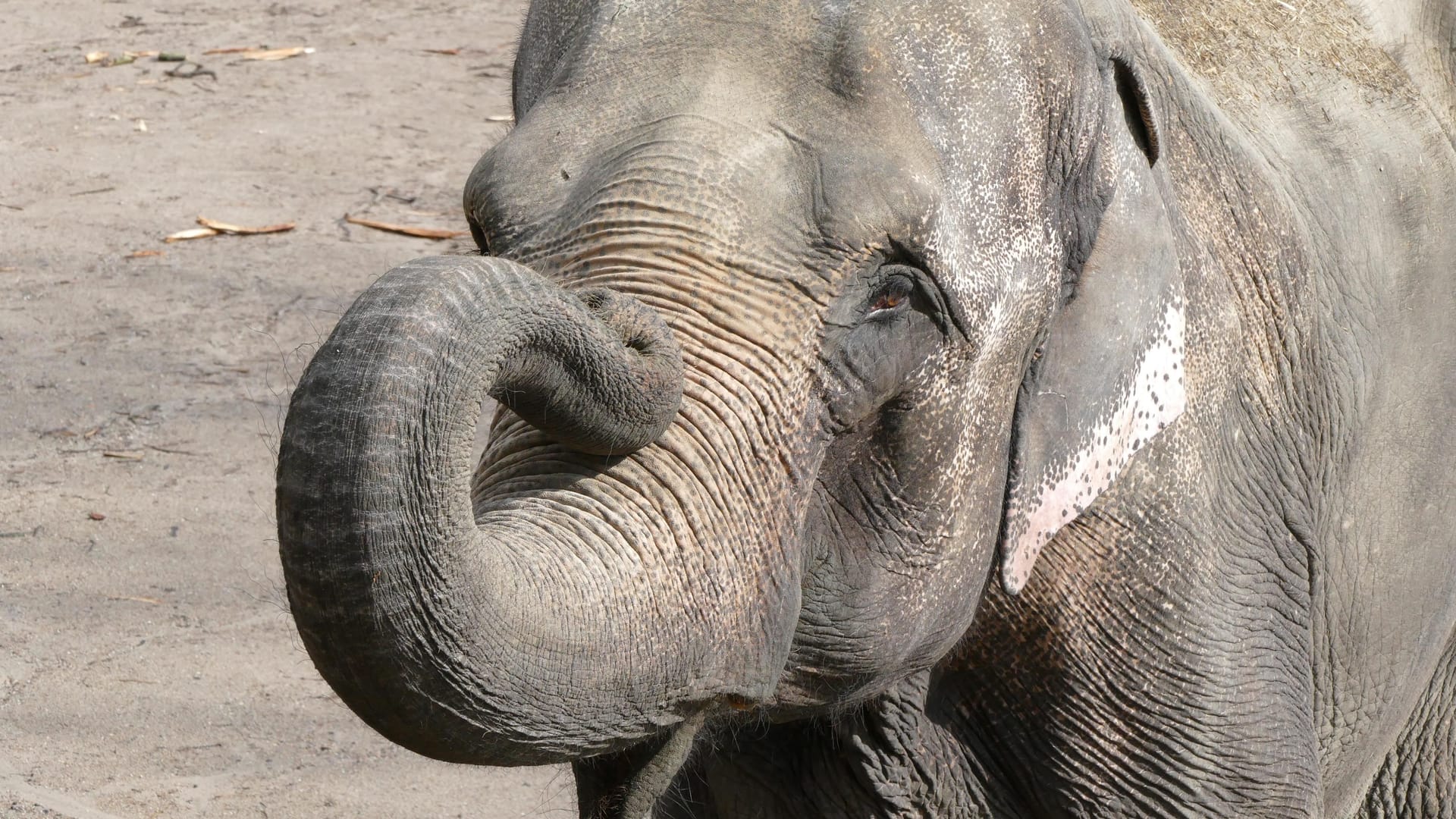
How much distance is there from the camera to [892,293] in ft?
6.35

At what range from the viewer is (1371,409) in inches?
109

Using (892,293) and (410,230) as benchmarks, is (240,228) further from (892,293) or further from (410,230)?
(892,293)

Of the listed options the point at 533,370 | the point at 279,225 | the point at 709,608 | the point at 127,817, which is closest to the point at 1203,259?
the point at 709,608

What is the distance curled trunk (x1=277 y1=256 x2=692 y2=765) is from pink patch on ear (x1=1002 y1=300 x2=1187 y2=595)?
0.60 m

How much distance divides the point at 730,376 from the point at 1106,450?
2.03 feet

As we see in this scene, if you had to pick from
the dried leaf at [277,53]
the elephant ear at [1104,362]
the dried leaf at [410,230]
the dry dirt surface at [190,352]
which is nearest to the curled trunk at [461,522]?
the dry dirt surface at [190,352]

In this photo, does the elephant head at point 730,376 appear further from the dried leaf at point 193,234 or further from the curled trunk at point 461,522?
the dried leaf at point 193,234

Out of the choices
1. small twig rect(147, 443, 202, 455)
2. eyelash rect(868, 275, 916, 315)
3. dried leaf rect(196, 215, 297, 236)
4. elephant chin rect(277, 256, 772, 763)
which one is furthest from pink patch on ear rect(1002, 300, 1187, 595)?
dried leaf rect(196, 215, 297, 236)

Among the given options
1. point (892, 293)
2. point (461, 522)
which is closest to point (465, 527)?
point (461, 522)

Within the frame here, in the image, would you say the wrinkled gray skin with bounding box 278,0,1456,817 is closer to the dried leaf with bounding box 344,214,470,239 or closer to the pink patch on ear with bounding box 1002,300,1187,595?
the pink patch on ear with bounding box 1002,300,1187,595

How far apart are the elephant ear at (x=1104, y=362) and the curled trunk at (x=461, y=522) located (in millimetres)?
595

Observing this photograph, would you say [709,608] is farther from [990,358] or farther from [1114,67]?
[1114,67]

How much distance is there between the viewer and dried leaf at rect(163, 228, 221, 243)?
655cm

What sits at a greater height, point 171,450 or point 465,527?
point 465,527
